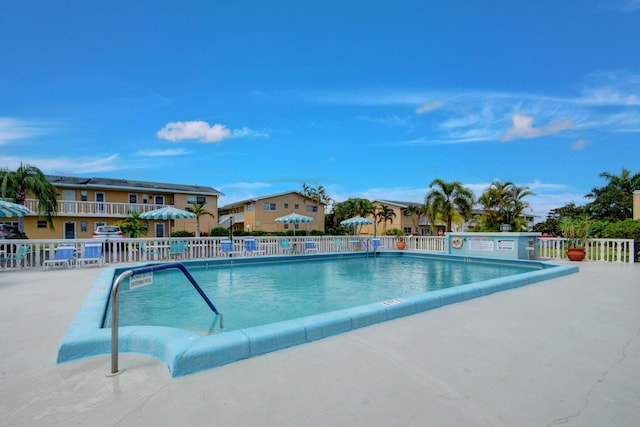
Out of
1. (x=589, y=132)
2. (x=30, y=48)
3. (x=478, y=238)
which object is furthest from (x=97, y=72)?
(x=589, y=132)

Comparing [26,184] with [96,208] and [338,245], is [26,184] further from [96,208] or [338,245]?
[338,245]

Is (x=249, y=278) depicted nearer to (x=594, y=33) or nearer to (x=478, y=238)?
(x=478, y=238)

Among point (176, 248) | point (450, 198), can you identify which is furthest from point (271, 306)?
point (450, 198)

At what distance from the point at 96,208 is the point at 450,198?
89.6 ft

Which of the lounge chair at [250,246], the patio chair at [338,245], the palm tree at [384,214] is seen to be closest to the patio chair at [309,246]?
the patio chair at [338,245]

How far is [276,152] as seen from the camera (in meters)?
26.0

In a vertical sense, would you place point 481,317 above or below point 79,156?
below

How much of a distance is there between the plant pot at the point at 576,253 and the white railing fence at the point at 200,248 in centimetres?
66

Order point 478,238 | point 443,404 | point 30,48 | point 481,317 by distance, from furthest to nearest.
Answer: point 478,238
point 30,48
point 481,317
point 443,404

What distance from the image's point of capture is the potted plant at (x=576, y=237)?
13.3 meters

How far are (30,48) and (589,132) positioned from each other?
28299mm

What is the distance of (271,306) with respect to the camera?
7188 mm

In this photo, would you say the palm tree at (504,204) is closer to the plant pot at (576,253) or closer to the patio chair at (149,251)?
the plant pot at (576,253)

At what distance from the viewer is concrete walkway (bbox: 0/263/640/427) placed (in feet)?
7.83
